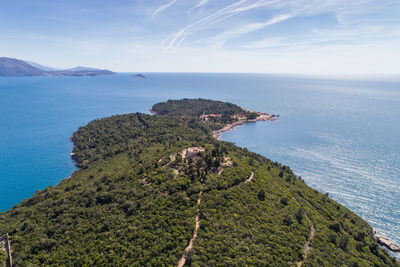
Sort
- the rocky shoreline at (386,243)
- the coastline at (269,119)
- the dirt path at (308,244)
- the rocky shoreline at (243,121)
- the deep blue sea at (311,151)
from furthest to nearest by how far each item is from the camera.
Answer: the rocky shoreline at (243,121) < the deep blue sea at (311,151) < the coastline at (269,119) < the rocky shoreline at (386,243) < the dirt path at (308,244)

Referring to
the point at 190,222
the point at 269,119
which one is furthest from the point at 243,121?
the point at 190,222

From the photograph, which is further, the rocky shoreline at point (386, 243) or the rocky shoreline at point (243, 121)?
the rocky shoreline at point (243, 121)

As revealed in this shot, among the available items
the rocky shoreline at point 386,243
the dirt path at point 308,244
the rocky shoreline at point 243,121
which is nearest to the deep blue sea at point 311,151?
the rocky shoreline at point 386,243

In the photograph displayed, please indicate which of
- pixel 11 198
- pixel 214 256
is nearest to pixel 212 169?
pixel 214 256

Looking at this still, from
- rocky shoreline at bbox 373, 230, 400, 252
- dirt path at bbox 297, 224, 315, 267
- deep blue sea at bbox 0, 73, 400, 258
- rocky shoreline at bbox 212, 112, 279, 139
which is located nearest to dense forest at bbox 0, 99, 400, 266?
dirt path at bbox 297, 224, 315, 267

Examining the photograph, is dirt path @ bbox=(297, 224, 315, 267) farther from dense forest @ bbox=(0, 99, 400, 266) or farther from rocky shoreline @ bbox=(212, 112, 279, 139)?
rocky shoreline @ bbox=(212, 112, 279, 139)

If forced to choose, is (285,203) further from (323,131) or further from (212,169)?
(323,131)

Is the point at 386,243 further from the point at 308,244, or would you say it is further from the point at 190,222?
the point at 190,222

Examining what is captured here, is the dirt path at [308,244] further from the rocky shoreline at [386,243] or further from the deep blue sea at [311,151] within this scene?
the deep blue sea at [311,151]
